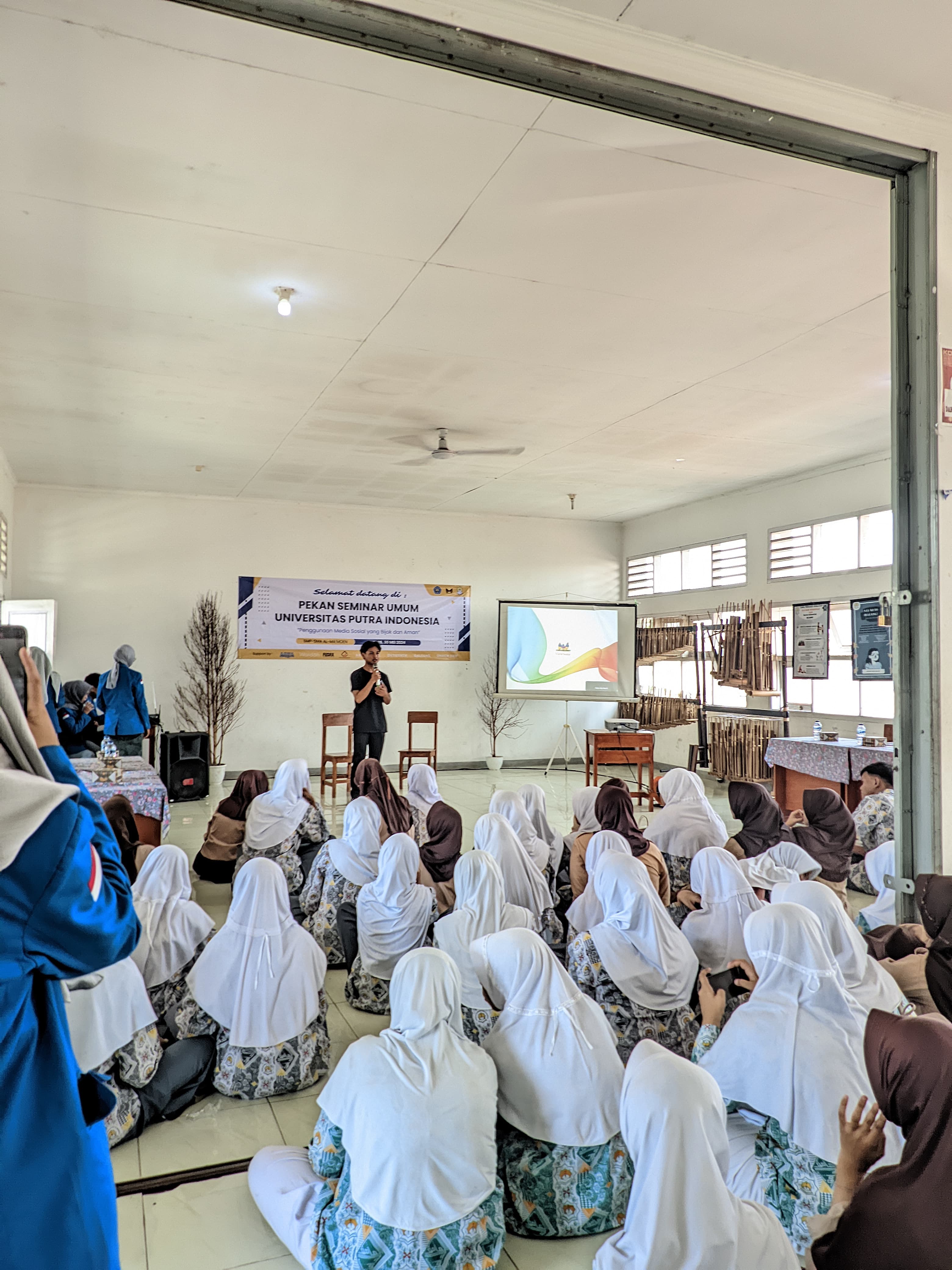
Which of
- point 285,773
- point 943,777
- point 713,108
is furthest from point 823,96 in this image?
point 285,773

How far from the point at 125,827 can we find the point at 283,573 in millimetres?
6379

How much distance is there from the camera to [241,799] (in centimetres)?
548

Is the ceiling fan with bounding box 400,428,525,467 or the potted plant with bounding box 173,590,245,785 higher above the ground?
the ceiling fan with bounding box 400,428,525,467

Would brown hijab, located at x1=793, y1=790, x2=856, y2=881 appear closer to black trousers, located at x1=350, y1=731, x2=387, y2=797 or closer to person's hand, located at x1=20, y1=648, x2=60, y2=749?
person's hand, located at x1=20, y1=648, x2=60, y2=749

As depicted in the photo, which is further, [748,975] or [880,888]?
[880,888]

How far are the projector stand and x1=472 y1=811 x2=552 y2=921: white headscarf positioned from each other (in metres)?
7.18

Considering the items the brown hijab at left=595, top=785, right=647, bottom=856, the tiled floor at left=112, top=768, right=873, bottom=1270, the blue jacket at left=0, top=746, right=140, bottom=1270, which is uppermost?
the blue jacket at left=0, top=746, right=140, bottom=1270

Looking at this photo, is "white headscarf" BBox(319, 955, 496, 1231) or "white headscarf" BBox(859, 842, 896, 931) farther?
"white headscarf" BBox(859, 842, 896, 931)

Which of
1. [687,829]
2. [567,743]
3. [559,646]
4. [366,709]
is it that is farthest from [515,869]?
[567,743]

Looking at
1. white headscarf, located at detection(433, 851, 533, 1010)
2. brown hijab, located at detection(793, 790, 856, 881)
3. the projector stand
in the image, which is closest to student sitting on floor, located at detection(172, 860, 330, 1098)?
white headscarf, located at detection(433, 851, 533, 1010)

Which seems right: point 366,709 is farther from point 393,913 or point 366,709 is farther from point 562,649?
point 393,913

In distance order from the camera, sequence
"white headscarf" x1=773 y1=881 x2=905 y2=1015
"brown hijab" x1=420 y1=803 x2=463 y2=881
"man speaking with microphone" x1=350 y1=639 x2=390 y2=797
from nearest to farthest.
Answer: "white headscarf" x1=773 y1=881 x2=905 y2=1015 → "brown hijab" x1=420 y1=803 x2=463 y2=881 → "man speaking with microphone" x1=350 y1=639 x2=390 y2=797

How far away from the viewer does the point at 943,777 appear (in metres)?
→ 2.53

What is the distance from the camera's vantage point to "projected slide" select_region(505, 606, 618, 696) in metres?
10.8
